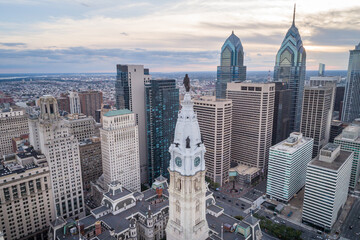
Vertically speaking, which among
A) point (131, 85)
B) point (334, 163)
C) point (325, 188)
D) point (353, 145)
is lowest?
point (325, 188)

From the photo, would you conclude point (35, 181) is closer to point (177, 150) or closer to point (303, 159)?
point (177, 150)

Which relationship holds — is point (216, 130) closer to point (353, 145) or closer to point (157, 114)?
point (157, 114)

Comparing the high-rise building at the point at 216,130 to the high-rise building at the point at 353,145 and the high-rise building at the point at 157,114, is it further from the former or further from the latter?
the high-rise building at the point at 353,145

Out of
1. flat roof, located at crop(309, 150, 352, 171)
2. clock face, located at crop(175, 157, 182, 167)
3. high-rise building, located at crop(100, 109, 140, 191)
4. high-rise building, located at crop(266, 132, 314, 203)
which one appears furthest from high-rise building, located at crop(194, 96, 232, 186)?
clock face, located at crop(175, 157, 182, 167)

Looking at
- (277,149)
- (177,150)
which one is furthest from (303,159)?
(177,150)

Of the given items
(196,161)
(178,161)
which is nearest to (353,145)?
(196,161)
